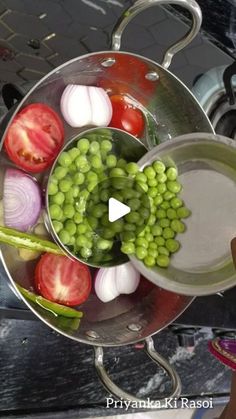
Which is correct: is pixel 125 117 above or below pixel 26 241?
above

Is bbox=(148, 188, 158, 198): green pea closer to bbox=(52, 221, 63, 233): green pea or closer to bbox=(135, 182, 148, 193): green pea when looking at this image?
bbox=(135, 182, 148, 193): green pea

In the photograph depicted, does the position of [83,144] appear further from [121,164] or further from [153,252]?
[153,252]

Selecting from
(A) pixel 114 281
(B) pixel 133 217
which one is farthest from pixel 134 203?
(A) pixel 114 281

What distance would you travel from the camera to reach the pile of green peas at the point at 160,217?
0.82 m

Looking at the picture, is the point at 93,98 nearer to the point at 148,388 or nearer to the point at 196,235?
the point at 196,235

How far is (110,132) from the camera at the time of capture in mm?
833

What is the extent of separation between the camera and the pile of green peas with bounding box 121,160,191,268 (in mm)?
819

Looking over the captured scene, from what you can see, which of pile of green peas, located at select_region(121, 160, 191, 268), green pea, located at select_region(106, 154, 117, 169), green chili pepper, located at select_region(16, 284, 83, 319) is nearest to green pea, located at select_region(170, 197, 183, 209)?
pile of green peas, located at select_region(121, 160, 191, 268)

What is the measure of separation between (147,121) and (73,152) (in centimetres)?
18

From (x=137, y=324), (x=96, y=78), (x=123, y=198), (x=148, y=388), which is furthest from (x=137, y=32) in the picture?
(x=148, y=388)

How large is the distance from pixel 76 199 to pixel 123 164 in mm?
90

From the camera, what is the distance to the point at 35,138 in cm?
77

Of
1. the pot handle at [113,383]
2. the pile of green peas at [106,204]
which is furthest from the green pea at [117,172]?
the pot handle at [113,383]

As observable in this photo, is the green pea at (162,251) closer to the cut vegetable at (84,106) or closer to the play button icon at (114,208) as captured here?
the play button icon at (114,208)
